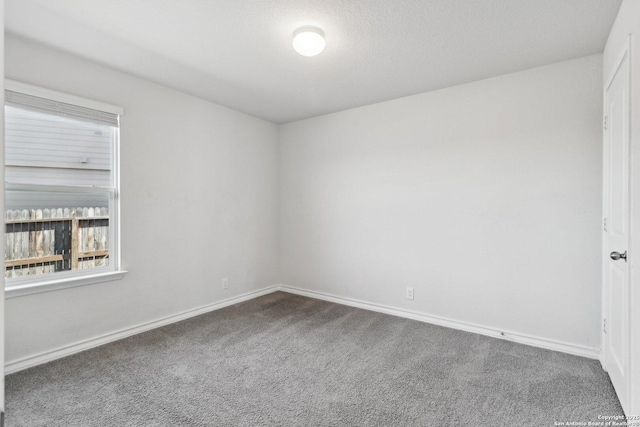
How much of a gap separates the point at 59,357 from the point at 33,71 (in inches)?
87.8

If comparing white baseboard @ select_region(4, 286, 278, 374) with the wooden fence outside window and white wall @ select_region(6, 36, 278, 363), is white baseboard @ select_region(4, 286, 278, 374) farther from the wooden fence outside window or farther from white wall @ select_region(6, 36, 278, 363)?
the wooden fence outside window

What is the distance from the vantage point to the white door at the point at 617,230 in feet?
6.07

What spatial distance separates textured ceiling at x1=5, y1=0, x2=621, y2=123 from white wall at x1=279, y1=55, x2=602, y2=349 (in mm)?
301

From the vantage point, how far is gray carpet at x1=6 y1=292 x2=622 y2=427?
1.90 metres

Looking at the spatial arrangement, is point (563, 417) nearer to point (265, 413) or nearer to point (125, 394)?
point (265, 413)

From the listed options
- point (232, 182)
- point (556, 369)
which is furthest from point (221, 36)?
point (556, 369)

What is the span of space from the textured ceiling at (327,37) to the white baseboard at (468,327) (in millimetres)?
2393

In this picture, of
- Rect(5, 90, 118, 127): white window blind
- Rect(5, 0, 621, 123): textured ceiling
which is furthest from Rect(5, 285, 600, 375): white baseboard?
Rect(5, 0, 621, 123): textured ceiling


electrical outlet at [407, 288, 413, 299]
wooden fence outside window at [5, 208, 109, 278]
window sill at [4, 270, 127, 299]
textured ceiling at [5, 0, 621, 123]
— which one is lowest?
electrical outlet at [407, 288, 413, 299]

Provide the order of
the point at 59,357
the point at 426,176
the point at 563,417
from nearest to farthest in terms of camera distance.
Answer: the point at 563,417, the point at 59,357, the point at 426,176

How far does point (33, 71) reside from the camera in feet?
8.00

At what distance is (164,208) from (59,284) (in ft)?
3.52

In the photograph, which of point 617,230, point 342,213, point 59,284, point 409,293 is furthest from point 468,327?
point 59,284

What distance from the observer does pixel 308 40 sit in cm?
227
